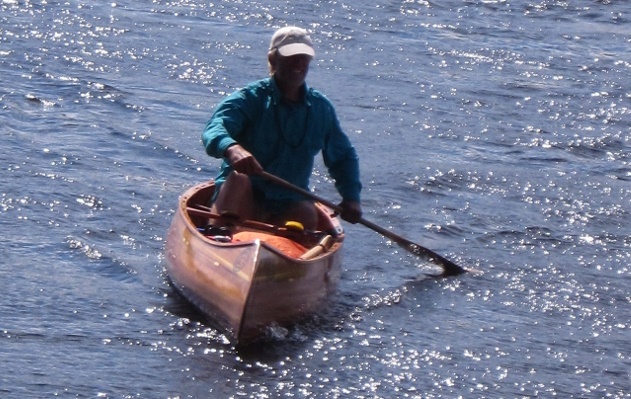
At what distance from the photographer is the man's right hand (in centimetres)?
761

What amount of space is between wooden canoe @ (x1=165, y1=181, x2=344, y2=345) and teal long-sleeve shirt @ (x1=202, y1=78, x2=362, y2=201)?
30cm

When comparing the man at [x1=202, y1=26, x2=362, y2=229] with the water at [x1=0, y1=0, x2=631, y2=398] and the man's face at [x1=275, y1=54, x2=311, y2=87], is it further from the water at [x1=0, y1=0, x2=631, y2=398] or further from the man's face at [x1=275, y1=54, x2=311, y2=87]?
the water at [x1=0, y1=0, x2=631, y2=398]

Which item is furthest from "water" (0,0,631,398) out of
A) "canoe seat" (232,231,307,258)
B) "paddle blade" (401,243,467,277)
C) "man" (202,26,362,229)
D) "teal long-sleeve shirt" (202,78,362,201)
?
"teal long-sleeve shirt" (202,78,362,201)

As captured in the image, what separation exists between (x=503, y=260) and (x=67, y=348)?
3.42m

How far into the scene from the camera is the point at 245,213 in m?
8.33

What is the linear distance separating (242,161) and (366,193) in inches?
135

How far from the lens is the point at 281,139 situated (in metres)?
8.22

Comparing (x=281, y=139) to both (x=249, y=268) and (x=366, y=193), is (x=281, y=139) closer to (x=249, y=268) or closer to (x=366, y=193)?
(x=249, y=268)

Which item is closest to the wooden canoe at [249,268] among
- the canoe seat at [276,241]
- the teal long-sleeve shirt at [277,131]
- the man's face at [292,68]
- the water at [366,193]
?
the canoe seat at [276,241]

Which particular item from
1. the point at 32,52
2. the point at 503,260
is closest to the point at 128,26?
the point at 32,52

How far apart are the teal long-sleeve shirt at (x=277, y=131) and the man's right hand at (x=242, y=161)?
0.50 feet

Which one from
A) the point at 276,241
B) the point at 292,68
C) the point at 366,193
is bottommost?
the point at 366,193

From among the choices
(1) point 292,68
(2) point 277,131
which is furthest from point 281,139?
(1) point 292,68

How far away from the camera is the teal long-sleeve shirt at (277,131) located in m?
8.08
